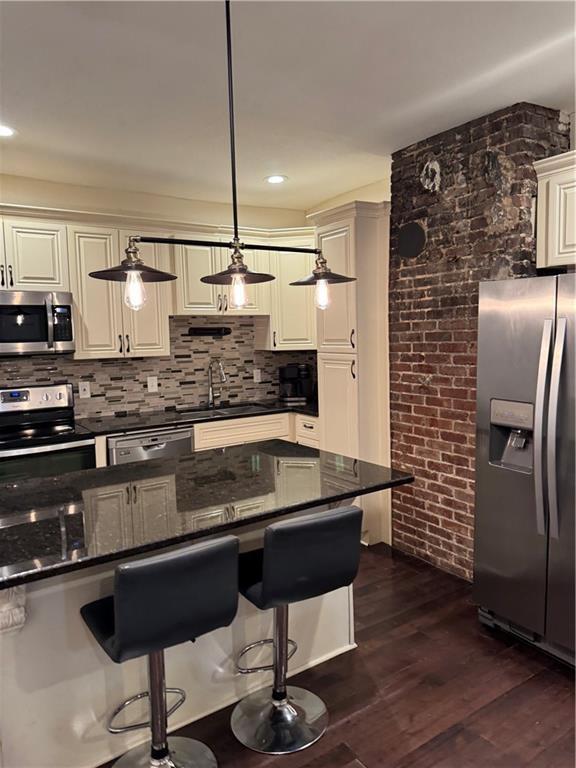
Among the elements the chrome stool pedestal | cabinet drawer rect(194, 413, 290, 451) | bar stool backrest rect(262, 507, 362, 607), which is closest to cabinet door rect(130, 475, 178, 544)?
bar stool backrest rect(262, 507, 362, 607)

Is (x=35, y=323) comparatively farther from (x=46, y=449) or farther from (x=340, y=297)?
(x=340, y=297)

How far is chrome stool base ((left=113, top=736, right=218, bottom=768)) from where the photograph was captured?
6.11 ft

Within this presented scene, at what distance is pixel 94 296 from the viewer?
12.3 feet

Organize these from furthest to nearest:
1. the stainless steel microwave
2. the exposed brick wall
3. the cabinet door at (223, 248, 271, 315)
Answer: the cabinet door at (223, 248, 271, 315) < the stainless steel microwave < the exposed brick wall

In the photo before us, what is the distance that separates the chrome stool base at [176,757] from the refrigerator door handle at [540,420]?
5.54 feet

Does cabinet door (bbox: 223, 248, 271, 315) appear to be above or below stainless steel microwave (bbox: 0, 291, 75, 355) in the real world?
above

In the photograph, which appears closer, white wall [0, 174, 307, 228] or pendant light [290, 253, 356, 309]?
pendant light [290, 253, 356, 309]

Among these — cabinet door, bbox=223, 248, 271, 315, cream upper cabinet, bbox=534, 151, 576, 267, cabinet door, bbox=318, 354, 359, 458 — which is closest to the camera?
cream upper cabinet, bbox=534, 151, 576, 267

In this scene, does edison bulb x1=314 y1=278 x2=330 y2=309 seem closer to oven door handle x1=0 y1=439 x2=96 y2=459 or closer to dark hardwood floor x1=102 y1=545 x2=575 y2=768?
dark hardwood floor x1=102 y1=545 x2=575 y2=768

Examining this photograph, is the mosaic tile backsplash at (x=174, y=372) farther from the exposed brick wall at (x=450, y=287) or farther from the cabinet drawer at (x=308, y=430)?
the exposed brick wall at (x=450, y=287)

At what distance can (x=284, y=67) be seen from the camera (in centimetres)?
233

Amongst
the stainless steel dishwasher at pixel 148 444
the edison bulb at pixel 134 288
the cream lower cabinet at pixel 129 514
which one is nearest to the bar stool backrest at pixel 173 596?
the cream lower cabinet at pixel 129 514

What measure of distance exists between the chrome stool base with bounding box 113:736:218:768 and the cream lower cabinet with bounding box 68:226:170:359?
2.51 metres

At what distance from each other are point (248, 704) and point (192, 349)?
9.58 ft
